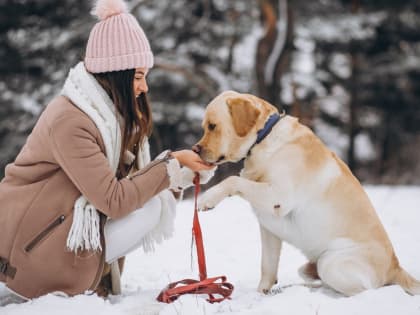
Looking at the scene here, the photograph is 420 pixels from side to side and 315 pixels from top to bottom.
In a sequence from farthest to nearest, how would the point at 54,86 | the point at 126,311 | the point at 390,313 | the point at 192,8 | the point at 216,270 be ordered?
the point at 192,8 → the point at 54,86 → the point at 216,270 → the point at 126,311 → the point at 390,313

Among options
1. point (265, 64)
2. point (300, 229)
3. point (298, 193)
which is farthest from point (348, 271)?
point (265, 64)

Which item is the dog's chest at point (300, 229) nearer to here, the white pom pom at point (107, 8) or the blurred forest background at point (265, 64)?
the white pom pom at point (107, 8)

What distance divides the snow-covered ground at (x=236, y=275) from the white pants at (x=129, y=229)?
0.91ft

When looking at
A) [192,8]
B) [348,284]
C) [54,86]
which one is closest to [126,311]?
[348,284]

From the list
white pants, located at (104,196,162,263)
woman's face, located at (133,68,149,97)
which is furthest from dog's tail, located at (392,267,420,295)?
woman's face, located at (133,68,149,97)

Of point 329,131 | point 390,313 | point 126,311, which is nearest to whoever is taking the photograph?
point 390,313

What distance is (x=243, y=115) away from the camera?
304 cm

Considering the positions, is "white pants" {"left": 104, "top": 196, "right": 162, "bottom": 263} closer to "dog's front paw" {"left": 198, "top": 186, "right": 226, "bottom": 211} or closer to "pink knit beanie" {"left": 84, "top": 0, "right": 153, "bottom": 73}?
"dog's front paw" {"left": 198, "top": 186, "right": 226, "bottom": 211}

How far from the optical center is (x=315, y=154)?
3100 millimetres

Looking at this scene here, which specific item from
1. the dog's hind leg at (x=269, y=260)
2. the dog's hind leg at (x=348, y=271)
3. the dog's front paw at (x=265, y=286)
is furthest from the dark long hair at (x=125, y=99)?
the dog's hind leg at (x=348, y=271)

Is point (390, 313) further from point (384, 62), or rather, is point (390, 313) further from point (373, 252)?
point (384, 62)

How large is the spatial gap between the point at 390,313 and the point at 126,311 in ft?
4.03

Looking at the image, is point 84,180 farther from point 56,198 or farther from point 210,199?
point 210,199

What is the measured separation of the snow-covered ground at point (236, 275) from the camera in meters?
2.45
